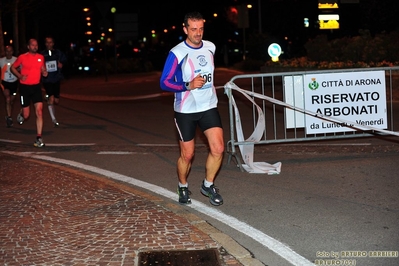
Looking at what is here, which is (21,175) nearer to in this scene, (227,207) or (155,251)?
(227,207)

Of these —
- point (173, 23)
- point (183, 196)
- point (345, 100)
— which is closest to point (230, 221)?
point (183, 196)

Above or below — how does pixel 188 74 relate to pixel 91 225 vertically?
above

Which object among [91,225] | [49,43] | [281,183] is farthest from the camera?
[49,43]

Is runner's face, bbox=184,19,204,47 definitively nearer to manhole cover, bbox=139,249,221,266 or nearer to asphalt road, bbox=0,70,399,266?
asphalt road, bbox=0,70,399,266

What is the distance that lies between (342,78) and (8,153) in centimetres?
587

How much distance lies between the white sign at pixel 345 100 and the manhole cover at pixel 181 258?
524 cm

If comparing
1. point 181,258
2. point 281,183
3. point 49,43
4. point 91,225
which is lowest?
point 181,258

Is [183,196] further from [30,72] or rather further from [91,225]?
[30,72]

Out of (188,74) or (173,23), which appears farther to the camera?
(173,23)

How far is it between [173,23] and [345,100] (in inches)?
2449

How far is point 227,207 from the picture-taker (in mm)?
7898

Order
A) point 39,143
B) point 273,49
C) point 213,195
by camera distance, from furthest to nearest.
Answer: point 273,49, point 39,143, point 213,195

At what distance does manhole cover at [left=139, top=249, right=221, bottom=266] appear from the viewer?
232 inches

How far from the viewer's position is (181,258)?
19.7 ft
